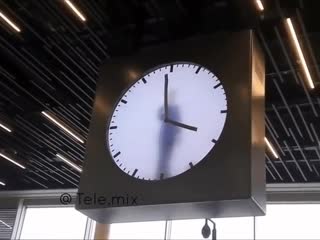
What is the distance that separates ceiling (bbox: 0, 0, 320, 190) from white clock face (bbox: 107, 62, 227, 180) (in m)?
0.45

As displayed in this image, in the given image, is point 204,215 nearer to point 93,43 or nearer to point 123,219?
point 123,219

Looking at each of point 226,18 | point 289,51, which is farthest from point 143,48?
point 289,51

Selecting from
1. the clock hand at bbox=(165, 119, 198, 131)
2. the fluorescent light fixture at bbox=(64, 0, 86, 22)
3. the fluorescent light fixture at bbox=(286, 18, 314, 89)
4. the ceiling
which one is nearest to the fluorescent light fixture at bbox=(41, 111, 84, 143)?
the ceiling

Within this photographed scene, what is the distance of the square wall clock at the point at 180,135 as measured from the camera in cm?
220

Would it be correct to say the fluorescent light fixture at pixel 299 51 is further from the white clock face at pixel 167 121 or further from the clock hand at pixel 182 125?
the clock hand at pixel 182 125

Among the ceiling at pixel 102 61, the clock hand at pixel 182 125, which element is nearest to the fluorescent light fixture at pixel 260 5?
the ceiling at pixel 102 61

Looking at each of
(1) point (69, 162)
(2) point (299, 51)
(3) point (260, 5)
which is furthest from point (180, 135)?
(1) point (69, 162)

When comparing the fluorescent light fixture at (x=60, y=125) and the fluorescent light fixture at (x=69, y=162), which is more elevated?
the fluorescent light fixture at (x=69, y=162)

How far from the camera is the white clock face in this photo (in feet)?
7.69

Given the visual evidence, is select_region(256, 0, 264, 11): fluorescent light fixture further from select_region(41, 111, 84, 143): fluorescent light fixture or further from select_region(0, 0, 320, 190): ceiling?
select_region(41, 111, 84, 143): fluorescent light fixture

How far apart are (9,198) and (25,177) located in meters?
1.21

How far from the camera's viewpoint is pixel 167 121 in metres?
2.44

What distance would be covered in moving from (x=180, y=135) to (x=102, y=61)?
3.32ft

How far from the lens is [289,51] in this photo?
4301 millimetres
